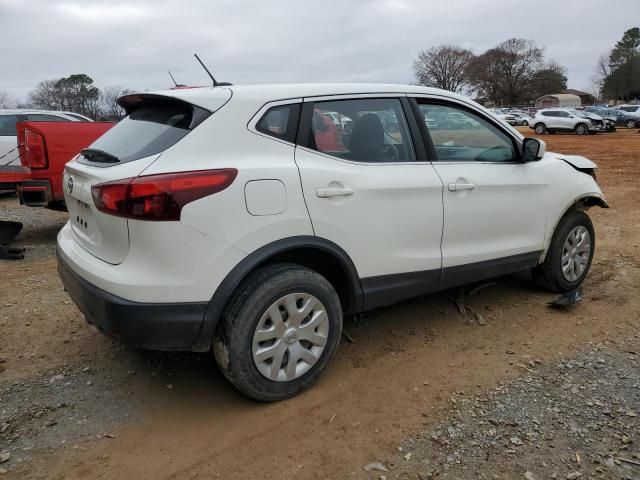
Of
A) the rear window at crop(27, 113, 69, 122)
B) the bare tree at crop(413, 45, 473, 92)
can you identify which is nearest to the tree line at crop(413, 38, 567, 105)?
the bare tree at crop(413, 45, 473, 92)

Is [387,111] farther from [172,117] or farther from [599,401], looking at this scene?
[599,401]

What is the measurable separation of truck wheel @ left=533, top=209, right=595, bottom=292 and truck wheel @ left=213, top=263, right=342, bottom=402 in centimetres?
221

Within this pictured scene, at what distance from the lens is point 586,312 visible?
13.6 ft

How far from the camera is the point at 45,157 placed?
590 cm

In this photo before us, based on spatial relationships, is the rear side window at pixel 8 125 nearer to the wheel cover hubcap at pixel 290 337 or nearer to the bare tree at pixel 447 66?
the wheel cover hubcap at pixel 290 337

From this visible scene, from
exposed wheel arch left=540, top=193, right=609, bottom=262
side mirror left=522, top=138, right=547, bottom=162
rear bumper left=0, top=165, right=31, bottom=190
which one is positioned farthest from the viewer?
rear bumper left=0, top=165, right=31, bottom=190

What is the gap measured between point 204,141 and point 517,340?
251 centimetres

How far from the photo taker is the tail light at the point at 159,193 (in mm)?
2492

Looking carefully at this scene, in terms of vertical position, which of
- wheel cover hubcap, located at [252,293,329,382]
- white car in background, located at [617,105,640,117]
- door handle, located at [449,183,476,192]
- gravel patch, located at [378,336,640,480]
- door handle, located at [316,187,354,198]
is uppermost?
white car in background, located at [617,105,640,117]

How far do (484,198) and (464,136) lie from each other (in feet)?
1.58

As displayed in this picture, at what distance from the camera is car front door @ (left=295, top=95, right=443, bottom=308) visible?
2.96m

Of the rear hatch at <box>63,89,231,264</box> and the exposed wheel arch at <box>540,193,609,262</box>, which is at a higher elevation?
the rear hatch at <box>63,89,231,264</box>

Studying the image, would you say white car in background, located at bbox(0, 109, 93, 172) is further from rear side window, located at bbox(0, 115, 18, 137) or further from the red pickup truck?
the red pickup truck

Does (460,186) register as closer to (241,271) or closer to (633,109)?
(241,271)
